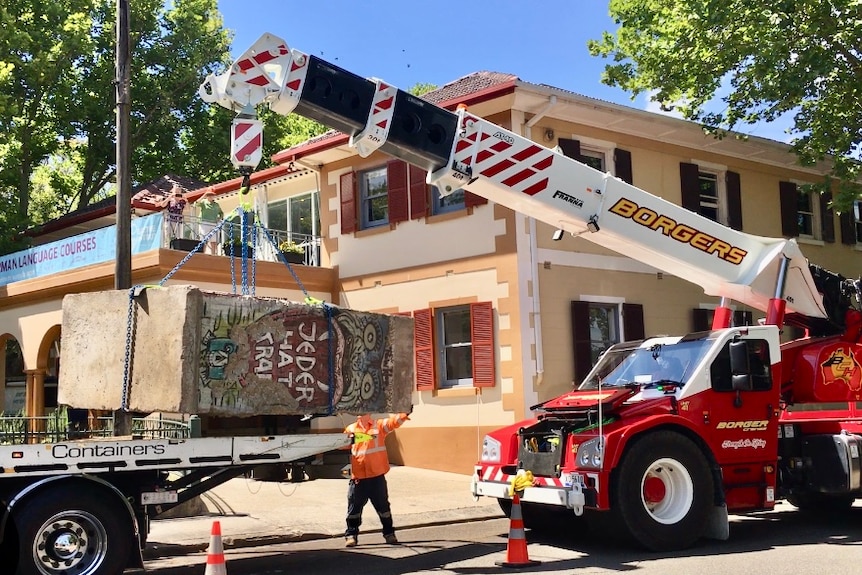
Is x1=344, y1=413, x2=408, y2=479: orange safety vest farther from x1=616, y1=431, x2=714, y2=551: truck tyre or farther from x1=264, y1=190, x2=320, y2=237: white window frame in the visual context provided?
x1=264, y1=190, x2=320, y2=237: white window frame

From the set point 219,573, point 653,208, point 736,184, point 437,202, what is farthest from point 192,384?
point 736,184

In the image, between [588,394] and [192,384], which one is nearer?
[192,384]

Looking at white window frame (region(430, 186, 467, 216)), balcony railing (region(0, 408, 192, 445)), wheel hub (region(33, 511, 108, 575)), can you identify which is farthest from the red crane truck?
white window frame (region(430, 186, 467, 216))

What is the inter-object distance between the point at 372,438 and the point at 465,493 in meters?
4.78

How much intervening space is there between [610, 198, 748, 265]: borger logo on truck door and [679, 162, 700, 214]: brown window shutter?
312 inches

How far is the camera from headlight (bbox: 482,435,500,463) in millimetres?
9672

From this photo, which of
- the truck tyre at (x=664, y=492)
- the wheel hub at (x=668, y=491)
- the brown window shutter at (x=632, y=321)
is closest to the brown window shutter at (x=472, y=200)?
the brown window shutter at (x=632, y=321)

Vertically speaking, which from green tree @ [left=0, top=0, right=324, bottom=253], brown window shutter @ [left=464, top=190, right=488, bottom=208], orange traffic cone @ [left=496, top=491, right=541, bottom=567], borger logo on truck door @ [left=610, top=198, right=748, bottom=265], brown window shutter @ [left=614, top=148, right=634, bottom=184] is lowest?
orange traffic cone @ [left=496, top=491, right=541, bottom=567]

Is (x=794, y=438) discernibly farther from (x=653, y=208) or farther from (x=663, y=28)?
(x=663, y=28)

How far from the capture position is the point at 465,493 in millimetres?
14031

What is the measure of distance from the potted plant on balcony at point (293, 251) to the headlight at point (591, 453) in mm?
11279

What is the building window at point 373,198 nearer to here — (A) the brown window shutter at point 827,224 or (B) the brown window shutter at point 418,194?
(B) the brown window shutter at point 418,194

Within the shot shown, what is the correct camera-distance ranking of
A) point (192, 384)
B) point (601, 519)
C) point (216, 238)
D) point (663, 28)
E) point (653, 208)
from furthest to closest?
point (216, 238)
point (663, 28)
point (653, 208)
point (601, 519)
point (192, 384)

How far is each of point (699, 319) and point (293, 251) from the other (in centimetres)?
817
